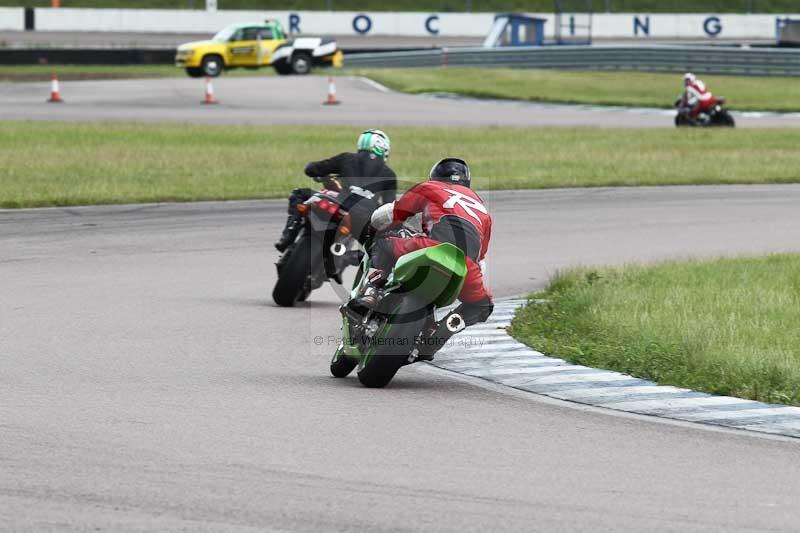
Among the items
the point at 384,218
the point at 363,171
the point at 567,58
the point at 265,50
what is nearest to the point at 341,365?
the point at 384,218

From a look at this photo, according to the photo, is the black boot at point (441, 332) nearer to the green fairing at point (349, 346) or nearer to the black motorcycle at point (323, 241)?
the green fairing at point (349, 346)

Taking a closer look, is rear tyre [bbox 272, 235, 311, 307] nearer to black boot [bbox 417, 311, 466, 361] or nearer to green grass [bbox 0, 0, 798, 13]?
black boot [bbox 417, 311, 466, 361]

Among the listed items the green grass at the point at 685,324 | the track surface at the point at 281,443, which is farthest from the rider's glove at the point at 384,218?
the green grass at the point at 685,324

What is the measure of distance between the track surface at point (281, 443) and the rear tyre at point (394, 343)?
106 millimetres

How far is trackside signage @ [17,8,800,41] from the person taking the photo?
61969 mm

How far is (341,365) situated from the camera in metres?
8.76

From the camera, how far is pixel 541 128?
31.3 meters

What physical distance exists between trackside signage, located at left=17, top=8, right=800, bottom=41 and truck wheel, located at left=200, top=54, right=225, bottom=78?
15109 mm

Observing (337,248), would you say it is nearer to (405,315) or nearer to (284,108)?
(405,315)

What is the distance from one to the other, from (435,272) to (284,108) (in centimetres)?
2853

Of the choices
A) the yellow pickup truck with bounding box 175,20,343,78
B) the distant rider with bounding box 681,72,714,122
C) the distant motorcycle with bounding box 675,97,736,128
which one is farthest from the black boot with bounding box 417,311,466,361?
the yellow pickup truck with bounding box 175,20,343,78

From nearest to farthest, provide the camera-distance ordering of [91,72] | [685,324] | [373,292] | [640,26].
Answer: [373,292], [685,324], [91,72], [640,26]

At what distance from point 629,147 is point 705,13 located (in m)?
46.2

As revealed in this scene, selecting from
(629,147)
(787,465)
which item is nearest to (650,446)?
(787,465)
